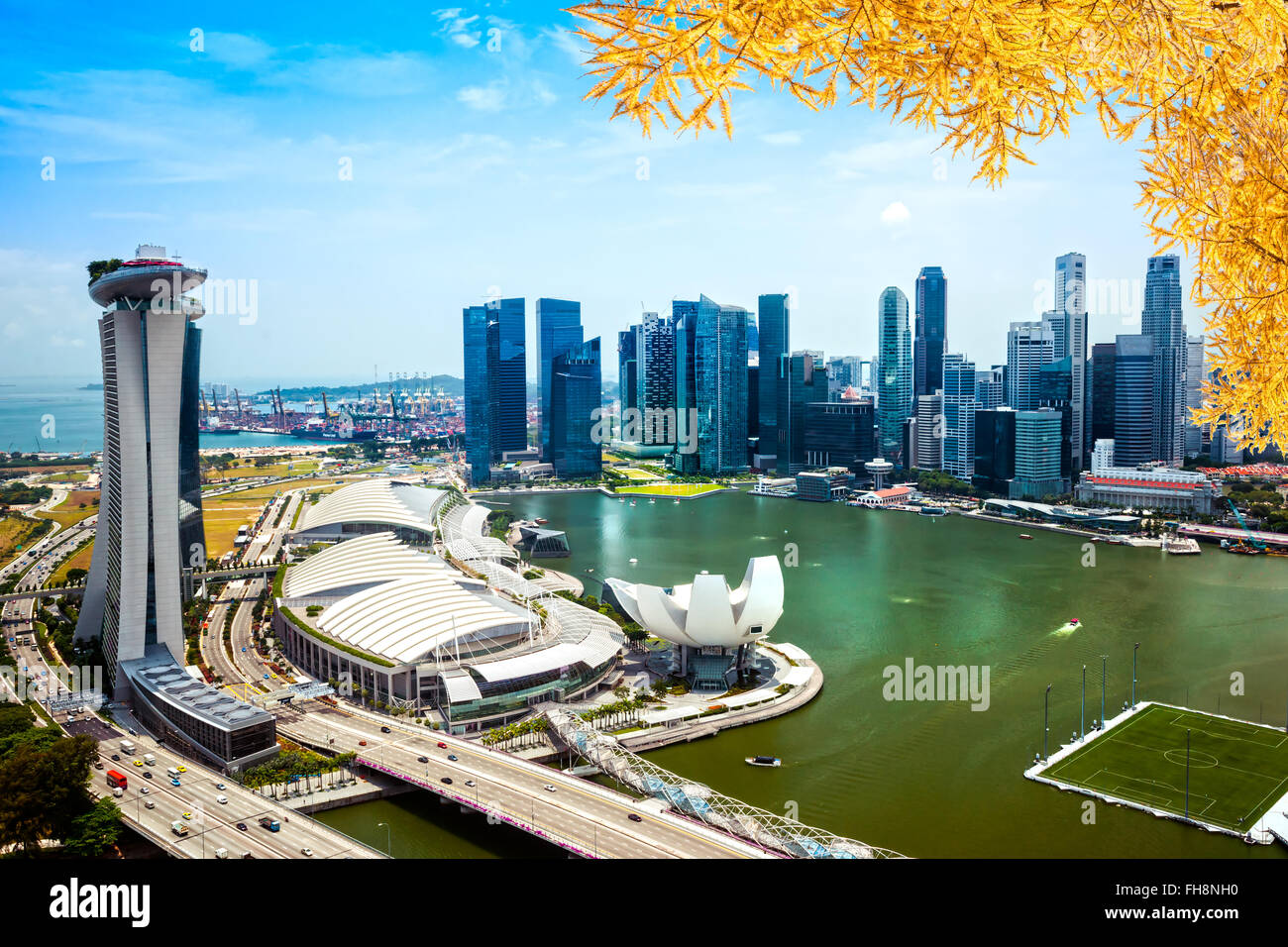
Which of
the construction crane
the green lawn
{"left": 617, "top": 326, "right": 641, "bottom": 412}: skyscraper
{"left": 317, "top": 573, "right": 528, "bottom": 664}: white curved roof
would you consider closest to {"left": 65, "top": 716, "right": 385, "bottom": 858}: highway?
{"left": 317, "top": 573, "right": 528, "bottom": 664}: white curved roof

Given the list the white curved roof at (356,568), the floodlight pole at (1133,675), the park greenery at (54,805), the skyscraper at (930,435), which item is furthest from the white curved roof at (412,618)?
the skyscraper at (930,435)

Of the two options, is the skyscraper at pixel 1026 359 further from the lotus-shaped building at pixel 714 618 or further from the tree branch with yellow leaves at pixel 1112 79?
the tree branch with yellow leaves at pixel 1112 79

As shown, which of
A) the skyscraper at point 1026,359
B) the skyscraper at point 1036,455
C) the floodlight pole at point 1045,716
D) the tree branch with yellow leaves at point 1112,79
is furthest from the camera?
the skyscraper at point 1026,359

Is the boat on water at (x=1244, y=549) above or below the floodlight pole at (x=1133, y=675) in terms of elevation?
above

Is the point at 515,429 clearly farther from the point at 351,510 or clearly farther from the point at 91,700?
the point at 91,700

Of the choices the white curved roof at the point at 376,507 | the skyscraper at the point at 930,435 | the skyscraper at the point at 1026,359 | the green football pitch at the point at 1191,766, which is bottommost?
the green football pitch at the point at 1191,766

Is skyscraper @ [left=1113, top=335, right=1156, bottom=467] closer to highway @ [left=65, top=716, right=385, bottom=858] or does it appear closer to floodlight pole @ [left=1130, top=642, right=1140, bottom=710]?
floodlight pole @ [left=1130, top=642, right=1140, bottom=710]
